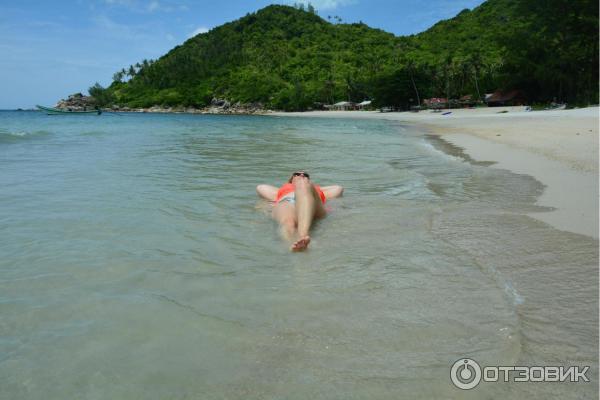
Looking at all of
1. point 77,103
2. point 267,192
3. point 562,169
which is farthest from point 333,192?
point 77,103

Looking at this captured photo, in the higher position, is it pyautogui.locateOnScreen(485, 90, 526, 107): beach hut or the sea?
pyautogui.locateOnScreen(485, 90, 526, 107): beach hut

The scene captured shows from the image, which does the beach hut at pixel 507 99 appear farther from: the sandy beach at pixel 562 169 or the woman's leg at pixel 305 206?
the woman's leg at pixel 305 206

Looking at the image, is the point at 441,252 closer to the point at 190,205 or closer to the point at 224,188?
the point at 190,205

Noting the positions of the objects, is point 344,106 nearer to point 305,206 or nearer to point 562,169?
point 562,169

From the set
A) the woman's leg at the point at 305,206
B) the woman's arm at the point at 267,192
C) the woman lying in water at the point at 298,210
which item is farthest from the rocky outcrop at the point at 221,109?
the woman's leg at the point at 305,206

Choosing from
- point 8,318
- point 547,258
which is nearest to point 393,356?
point 547,258

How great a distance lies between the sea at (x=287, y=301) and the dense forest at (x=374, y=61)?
3860 centimetres

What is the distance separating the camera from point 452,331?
85.0 inches

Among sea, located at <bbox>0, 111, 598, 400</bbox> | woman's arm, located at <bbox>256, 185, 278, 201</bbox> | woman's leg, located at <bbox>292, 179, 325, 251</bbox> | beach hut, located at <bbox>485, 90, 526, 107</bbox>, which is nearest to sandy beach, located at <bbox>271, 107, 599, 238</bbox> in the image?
sea, located at <bbox>0, 111, 598, 400</bbox>

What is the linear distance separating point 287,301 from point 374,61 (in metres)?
126

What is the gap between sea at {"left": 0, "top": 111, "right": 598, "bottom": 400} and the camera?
1.82 metres

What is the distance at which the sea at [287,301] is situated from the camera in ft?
5.98

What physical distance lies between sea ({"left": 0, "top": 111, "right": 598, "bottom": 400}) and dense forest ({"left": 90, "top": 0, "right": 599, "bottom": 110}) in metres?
38.6

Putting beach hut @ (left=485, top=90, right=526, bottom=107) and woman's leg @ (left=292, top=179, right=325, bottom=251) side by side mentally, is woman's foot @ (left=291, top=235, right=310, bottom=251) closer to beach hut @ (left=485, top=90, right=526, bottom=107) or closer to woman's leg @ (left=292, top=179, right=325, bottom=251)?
woman's leg @ (left=292, top=179, right=325, bottom=251)
